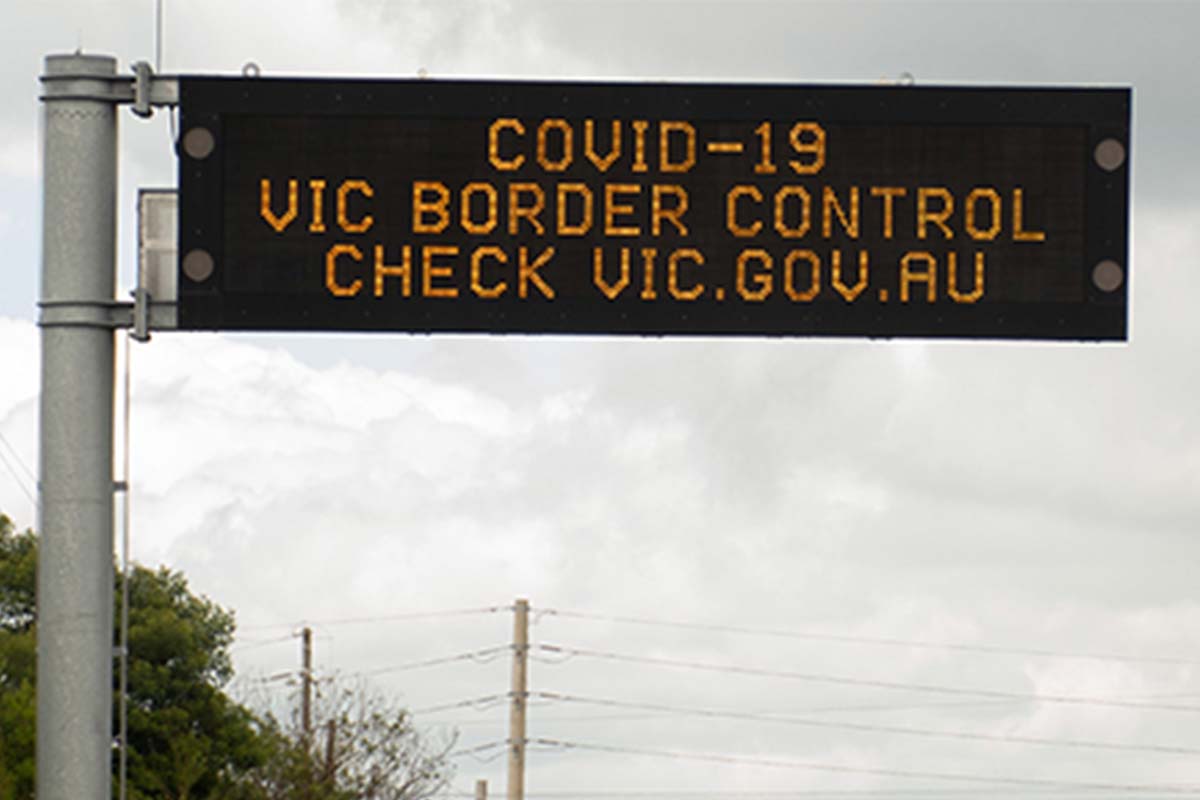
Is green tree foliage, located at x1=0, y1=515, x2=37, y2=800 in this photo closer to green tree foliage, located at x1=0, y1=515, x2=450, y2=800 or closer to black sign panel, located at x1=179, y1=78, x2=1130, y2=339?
green tree foliage, located at x1=0, y1=515, x2=450, y2=800

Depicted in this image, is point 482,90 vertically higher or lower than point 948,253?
higher

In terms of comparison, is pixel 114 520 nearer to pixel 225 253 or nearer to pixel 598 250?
pixel 225 253

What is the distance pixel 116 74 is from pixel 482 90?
274 cm

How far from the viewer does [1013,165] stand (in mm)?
17891

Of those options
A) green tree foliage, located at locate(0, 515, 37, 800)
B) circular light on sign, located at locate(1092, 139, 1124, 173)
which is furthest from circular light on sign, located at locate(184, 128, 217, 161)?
green tree foliage, located at locate(0, 515, 37, 800)

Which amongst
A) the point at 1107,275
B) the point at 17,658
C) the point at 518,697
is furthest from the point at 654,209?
the point at 518,697

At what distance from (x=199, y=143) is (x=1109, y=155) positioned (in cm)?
660

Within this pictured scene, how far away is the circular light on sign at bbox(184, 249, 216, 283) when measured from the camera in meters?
17.9

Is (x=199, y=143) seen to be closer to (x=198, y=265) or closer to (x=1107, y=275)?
(x=198, y=265)

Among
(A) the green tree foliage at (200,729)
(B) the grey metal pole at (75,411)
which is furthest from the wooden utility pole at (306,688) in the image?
(B) the grey metal pole at (75,411)

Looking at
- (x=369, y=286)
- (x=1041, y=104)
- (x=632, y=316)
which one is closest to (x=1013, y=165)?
(x=1041, y=104)

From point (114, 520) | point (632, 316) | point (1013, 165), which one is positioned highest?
point (1013, 165)

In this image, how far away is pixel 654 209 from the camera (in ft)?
57.7

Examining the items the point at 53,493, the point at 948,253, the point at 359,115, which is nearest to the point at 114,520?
the point at 53,493
